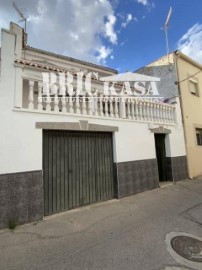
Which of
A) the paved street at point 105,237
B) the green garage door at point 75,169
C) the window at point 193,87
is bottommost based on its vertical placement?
the paved street at point 105,237

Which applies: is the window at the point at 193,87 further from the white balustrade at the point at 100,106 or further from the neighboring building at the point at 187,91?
the white balustrade at the point at 100,106

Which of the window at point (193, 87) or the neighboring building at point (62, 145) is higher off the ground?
the window at point (193, 87)

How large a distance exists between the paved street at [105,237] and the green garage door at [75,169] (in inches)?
14.2

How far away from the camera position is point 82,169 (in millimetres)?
5762

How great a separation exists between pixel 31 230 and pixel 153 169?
4996 millimetres

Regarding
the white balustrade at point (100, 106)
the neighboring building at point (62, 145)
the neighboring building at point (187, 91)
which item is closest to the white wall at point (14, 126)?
the neighboring building at point (62, 145)

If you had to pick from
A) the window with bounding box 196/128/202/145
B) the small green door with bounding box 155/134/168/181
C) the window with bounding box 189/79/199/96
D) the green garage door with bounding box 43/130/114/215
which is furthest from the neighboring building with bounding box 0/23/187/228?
the window with bounding box 189/79/199/96

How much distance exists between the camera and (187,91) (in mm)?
10445

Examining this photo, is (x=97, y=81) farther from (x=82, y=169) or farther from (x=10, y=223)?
(x=10, y=223)

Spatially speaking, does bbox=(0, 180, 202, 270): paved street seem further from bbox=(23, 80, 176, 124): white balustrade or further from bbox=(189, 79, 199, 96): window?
bbox=(189, 79, 199, 96): window

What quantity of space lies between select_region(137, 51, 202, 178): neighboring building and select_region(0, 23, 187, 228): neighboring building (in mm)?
2317

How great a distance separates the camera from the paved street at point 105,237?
3035mm

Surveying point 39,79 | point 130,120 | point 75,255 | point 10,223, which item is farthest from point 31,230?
point 130,120

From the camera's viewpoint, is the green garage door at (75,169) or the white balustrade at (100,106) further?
the white balustrade at (100,106)
